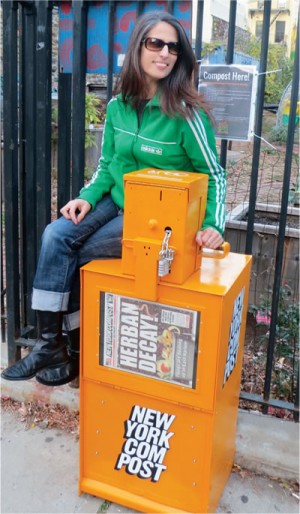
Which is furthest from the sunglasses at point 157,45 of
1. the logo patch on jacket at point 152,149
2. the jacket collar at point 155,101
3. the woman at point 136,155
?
the logo patch on jacket at point 152,149

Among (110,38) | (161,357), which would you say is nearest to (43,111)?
(110,38)

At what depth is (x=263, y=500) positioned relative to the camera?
8.14 feet

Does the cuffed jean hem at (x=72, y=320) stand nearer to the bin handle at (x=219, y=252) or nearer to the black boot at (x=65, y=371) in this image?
the black boot at (x=65, y=371)

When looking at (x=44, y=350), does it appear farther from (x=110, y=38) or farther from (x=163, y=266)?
(x=110, y=38)

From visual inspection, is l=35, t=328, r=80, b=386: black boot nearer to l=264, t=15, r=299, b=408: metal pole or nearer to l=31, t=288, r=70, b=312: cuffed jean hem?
l=31, t=288, r=70, b=312: cuffed jean hem

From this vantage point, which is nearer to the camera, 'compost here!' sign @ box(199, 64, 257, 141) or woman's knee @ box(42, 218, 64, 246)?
woman's knee @ box(42, 218, 64, 246)

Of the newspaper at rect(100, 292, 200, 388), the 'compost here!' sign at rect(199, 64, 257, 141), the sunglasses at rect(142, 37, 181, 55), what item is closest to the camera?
the newspaper at rect(100, 292, 200, 388)

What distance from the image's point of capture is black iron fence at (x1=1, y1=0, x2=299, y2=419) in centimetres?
251

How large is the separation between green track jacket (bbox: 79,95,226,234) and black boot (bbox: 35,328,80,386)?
0.70 meters

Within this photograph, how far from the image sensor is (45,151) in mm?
2816

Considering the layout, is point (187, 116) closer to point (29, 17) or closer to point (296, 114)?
point (296, 114)

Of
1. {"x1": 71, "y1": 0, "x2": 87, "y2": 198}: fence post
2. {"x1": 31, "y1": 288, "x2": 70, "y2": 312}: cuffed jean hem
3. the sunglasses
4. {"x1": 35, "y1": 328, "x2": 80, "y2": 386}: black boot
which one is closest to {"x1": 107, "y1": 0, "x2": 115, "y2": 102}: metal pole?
{"x1": 71, "y1": 0, "x2": 87, "y2": 198}: fence post

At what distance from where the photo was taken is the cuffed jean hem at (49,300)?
2289 millimetres

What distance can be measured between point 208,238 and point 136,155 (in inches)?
19.8
